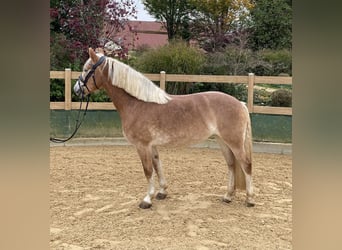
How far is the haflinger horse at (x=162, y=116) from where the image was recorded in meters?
2.88

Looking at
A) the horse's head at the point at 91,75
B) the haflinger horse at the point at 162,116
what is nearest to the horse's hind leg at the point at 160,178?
the haflinger horse at the point at 162,116

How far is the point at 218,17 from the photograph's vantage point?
8.25 m

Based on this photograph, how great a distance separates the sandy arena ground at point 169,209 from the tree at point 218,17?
4.24 m

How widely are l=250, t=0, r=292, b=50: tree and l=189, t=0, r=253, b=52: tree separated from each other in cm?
28

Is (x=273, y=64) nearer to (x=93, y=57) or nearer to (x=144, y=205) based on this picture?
(x=93, y=57)

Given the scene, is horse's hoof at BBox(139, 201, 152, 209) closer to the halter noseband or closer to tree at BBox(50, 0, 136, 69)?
the halter noseband

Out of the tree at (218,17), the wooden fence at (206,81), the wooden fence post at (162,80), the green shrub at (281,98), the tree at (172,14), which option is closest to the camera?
the wooden fence at (206,81)

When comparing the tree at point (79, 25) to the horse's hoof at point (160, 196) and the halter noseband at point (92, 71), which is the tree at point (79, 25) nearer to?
the halter noseband at point (92, 71)

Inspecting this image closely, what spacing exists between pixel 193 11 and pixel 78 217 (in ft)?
22.0

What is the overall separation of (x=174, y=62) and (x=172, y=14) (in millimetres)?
2721

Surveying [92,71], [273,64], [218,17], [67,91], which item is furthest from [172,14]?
[92,71]

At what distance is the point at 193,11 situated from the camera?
8.50m

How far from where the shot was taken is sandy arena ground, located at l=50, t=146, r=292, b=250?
2.30m
